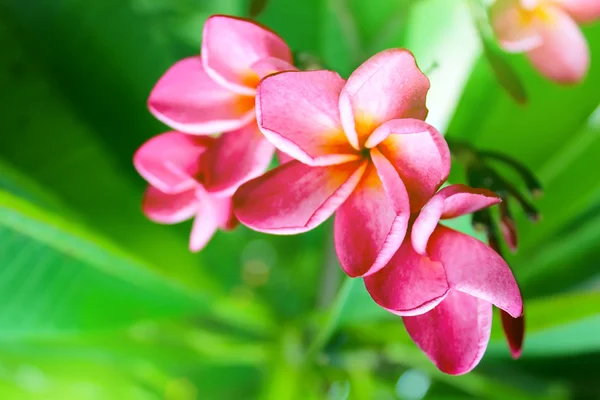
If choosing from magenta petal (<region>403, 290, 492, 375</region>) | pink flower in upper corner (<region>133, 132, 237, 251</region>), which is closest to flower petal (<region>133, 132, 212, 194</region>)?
pink flower in upper corner (<region>133, 132, 237, 251</region>)

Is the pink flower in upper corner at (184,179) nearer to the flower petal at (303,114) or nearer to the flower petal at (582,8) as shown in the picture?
the flower petal at (303,114)

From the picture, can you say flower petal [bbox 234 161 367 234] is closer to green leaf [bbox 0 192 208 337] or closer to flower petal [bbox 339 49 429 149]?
flower petal [bbox 339 49 429 149]

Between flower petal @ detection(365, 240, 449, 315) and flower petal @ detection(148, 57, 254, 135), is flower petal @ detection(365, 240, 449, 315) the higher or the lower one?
the lower one

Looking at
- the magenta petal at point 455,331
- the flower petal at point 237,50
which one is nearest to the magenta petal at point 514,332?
the magenta petal at point 455,331

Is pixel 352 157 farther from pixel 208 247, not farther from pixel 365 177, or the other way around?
pixel 208 247

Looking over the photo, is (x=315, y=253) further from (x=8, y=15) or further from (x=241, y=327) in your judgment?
(x=8, y=15)

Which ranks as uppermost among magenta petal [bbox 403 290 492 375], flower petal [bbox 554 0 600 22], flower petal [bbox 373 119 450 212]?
flower petal [bbox 554 0 600 22]
